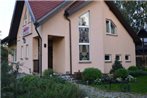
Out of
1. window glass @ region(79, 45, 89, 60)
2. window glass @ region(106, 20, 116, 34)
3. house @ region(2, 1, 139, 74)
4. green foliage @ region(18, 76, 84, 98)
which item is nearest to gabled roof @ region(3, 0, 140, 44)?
house @ region(2, 1, 139, 74)

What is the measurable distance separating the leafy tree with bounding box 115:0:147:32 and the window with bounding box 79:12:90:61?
1995cm

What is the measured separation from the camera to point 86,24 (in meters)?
Answer: 25.0

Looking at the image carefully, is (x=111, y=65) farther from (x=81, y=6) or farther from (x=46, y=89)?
(x=46, y=89)

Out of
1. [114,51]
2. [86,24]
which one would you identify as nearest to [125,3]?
[114,51]

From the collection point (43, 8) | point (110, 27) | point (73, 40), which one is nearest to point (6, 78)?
point (73, 40)

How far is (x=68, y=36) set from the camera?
23.9m

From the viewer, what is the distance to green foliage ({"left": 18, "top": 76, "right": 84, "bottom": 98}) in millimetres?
11531

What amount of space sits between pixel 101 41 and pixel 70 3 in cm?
384

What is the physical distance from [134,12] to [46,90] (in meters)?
35.9

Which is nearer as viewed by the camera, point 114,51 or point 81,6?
point 81,6

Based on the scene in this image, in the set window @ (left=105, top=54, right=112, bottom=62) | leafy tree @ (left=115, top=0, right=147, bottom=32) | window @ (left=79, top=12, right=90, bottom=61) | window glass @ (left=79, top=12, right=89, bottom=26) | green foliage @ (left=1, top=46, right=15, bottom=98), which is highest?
leafy tree @ (left=115, top=0, right=147, bottom=32)

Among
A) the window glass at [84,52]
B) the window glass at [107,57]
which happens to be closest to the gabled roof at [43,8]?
the window glass at [84,52]

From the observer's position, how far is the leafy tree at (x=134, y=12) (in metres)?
44.2

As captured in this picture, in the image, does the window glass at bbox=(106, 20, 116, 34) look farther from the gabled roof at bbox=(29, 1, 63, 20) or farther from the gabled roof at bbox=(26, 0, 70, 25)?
the gabled roof at bbox=(29, 1, 63, 20)
